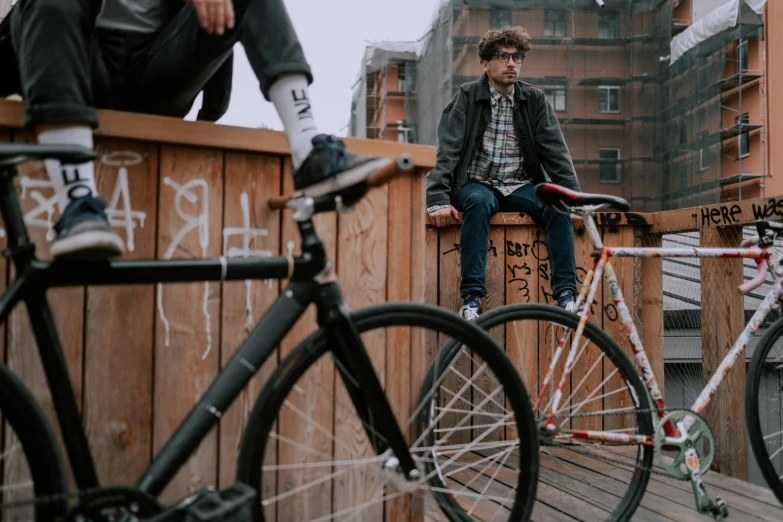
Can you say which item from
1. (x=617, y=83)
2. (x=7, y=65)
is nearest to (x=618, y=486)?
(x=7, y=65)

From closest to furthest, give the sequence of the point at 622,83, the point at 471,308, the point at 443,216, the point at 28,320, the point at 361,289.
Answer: the point at 28,320 < the point at 361,289 < the point at 471,308 < the point at 443,216 < the point at 622,83

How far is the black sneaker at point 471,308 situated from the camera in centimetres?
309

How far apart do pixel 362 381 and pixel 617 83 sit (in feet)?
113

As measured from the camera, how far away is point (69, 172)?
1.46 m

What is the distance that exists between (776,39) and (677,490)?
28.9 metres

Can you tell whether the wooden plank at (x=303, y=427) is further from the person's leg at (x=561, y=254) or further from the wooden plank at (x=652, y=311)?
the wooden plank at (x=652, y=311)

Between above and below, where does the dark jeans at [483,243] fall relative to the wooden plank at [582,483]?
above

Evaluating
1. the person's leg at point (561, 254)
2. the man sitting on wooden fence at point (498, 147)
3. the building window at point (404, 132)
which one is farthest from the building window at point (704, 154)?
the person's leg at point (561, 254)

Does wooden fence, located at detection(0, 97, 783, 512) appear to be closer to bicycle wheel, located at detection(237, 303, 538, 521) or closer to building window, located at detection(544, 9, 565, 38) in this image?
bicycle wheel, located at detection(237, 303, 538, 521)

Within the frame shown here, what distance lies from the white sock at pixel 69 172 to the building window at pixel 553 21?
1311 inches

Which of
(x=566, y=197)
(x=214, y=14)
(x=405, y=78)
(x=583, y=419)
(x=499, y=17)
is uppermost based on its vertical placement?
(x=499, y=17)

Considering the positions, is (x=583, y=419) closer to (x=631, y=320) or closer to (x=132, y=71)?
(x=631, y=320)

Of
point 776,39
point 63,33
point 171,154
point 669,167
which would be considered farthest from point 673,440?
point 669,167

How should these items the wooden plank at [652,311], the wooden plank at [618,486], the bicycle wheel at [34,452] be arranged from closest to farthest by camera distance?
the bicycle wheel at [34,452] < the wooden plank at [618,486] < the wooden plank at [652,311]
